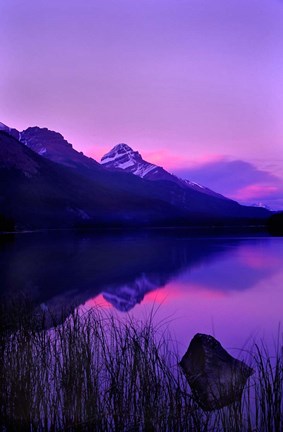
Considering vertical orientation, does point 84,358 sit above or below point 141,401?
above

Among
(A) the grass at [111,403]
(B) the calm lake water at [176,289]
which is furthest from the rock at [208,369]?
(B) the calm lake water at [176,289]

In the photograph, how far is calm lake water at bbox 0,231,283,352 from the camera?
21.9m

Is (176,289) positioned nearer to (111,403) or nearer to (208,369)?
(208,369)

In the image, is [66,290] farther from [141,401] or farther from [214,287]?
[141,401]

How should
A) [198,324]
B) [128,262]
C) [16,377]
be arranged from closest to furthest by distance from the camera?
[16,377] < [198,324] < [128,262]

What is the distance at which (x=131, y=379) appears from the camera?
29.6ft

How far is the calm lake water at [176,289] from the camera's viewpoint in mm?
21872

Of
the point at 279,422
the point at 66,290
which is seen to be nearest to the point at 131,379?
the point at 279,422

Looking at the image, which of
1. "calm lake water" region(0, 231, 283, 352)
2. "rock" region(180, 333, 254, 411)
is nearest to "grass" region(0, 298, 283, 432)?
"rock" region(180, 333, 254, 411)

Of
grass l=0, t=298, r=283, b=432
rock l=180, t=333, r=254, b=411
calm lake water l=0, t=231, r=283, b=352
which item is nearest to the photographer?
grass l=0, t=298, r=283, b=432

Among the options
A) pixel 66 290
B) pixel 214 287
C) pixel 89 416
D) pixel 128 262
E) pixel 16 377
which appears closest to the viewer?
pixel 89 416

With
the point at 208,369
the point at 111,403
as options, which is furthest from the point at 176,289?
the point at 111,403

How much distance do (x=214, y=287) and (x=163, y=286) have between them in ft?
13.9

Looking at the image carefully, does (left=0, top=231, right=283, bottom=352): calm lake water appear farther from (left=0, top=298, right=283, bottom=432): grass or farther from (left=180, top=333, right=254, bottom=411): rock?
(left=180, top=333, right=254, bottom=411): rock
